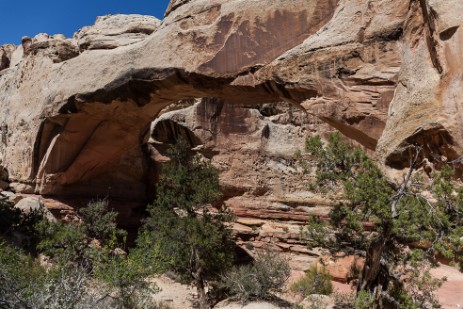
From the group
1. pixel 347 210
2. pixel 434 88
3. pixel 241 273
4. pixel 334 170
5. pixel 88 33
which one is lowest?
pixel 241 273

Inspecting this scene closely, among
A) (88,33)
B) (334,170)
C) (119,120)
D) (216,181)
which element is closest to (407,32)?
(334,170)

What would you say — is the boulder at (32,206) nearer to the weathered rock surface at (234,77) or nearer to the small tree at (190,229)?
the weathered rock surface at (234,77)

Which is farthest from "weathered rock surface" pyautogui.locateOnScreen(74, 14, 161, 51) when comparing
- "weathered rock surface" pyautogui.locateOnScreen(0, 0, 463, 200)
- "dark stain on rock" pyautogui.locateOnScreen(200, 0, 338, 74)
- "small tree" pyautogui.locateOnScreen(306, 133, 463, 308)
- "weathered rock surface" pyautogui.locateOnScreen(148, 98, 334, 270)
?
"small tree" pyautogui.locateOnScreen(306, 133, 463, 308)

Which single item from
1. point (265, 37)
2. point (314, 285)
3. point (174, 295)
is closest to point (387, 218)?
point (265, 37)

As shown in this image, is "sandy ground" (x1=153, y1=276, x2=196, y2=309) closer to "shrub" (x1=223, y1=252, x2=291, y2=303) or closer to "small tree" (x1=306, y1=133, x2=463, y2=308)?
"shrub" (x1=223, y1=252, x2=291, y2=303)

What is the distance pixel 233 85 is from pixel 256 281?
5019 millimetres

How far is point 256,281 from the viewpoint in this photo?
1062cm

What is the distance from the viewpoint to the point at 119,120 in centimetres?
1336

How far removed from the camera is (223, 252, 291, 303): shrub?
10.5 metres

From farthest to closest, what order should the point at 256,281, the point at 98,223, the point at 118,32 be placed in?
1. the point at 98,223
2. the point at 118,32
3. the point at 256,281

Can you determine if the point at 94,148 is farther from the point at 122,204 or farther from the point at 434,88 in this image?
the point at 434,88

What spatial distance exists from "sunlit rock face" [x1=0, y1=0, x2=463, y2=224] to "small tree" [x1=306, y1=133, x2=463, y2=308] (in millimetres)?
565

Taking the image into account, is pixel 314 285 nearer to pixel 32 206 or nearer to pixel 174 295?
pixel 174 295

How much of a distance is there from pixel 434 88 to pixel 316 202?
33.0 feet
